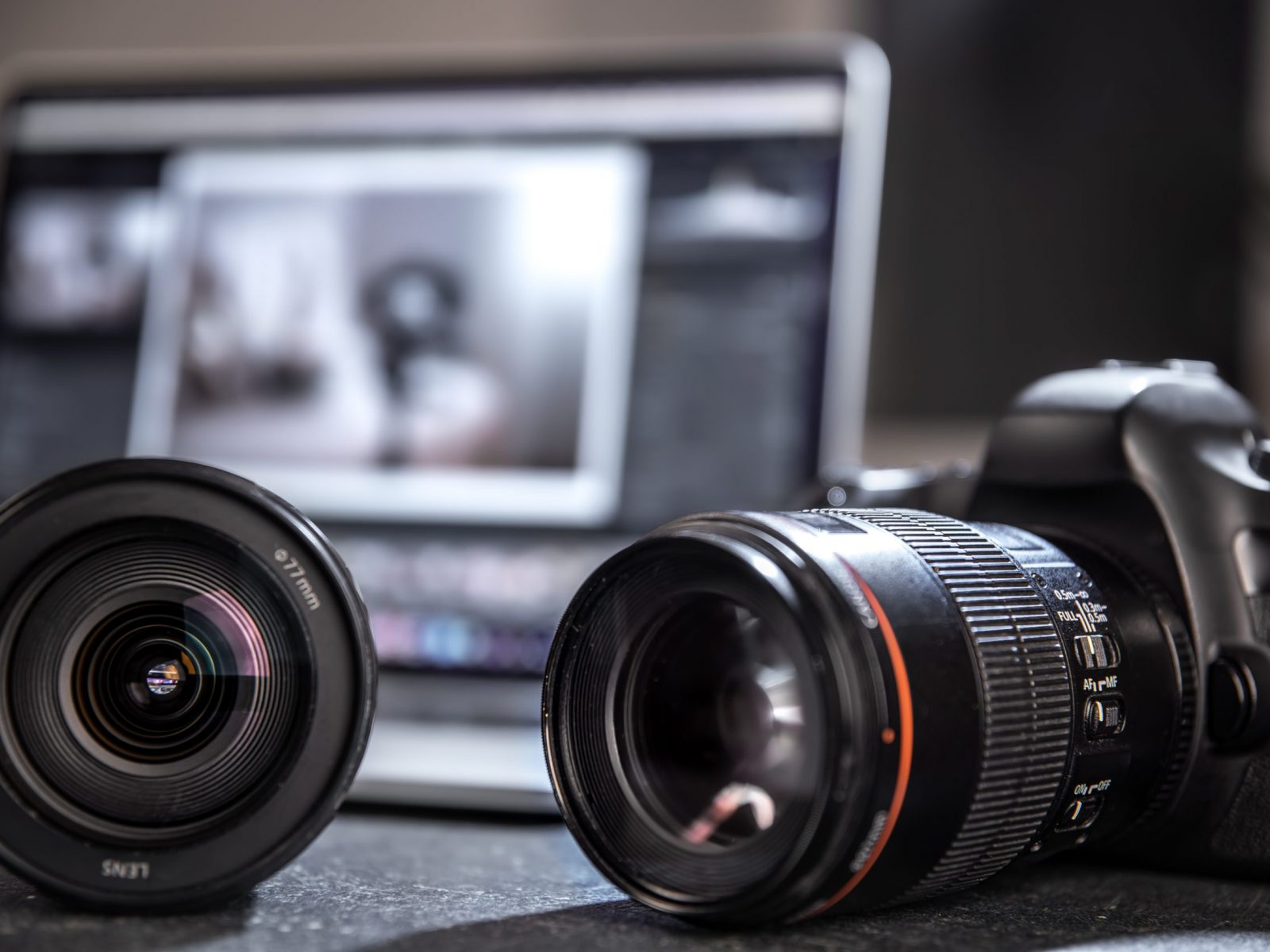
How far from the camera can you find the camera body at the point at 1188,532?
0.48 m

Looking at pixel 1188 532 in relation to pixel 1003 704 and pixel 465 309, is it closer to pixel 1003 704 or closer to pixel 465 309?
pixel 1003 704

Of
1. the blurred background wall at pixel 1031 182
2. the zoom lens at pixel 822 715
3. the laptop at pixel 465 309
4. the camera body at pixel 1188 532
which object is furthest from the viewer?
the blurred background wall at pixel 1031 182

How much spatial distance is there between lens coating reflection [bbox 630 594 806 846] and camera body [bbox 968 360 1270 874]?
0.57 feet

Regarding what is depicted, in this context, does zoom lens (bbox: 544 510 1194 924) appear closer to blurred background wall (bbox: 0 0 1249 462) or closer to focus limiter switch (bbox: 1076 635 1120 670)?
focus limiter switch (bbox: 1076 635 1120 670)

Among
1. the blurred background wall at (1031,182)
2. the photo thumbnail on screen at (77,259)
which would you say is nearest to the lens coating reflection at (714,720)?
the photo thumbnail on screen at (77,259)

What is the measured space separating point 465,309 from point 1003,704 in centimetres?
44

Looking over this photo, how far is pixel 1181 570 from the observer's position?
0.49 meters

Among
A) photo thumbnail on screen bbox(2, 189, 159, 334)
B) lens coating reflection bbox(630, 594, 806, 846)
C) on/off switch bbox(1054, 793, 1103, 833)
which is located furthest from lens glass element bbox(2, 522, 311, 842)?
photo thumbnail on screen bbox(2, 189, 159, 334)

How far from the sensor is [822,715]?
1.12ft

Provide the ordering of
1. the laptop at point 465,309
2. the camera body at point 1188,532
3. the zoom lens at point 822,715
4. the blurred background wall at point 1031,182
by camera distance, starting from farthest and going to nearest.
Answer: the blurred background wall at point 1031,182, the laptop at point 465,309, the camera body at point 1188,532, the zoom lens at point 822,715

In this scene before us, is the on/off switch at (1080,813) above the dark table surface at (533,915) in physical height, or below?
above

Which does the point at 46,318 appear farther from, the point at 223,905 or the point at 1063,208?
the point at 1063,208

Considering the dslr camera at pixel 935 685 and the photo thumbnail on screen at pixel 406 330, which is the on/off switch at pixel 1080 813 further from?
the photo thumbnail on screen at pixel 406 330

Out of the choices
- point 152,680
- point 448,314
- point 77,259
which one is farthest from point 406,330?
point 152,680
